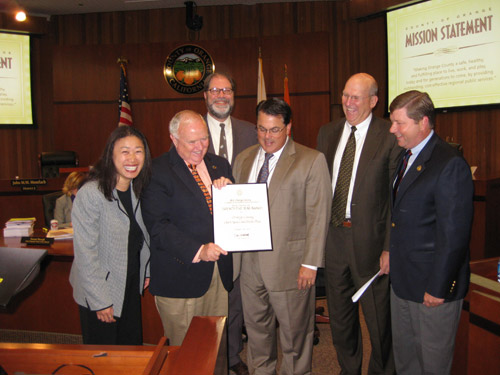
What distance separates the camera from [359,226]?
91.6 inches

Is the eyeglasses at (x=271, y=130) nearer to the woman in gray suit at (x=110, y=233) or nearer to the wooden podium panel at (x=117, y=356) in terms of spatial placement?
the woman in gray suit at (x=110, y=233)

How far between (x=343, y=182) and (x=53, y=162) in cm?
514

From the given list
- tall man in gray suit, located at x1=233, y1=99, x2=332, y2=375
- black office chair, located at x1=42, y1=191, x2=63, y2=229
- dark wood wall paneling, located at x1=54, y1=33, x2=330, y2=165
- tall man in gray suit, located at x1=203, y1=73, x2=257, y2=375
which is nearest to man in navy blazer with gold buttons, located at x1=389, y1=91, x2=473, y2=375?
tall man in gray suit, located at x1=233, y1=99, x2=332, y2=375

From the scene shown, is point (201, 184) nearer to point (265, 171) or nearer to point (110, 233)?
point (265, 171)

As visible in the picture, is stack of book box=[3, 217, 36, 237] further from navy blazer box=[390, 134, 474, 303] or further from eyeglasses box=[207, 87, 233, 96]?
navy blazer box=[390, 134, 474, 303]

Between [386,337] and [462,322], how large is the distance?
44 centimetres

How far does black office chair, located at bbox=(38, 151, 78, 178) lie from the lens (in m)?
6.08

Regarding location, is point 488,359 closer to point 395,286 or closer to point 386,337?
point 395,286

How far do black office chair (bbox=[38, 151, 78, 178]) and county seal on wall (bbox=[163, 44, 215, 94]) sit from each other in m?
2.16

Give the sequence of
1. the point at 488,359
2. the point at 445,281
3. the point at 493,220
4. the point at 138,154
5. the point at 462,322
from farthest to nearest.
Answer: the point at 493,220 → the point at 462,322 → the point at 138,154 → the point at 445,281 → the point at 488,359

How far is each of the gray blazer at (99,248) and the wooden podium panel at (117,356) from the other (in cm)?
50

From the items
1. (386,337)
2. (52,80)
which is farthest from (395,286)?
(52,80)

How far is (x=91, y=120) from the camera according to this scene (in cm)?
727

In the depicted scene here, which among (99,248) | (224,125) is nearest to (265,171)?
(224,125)
